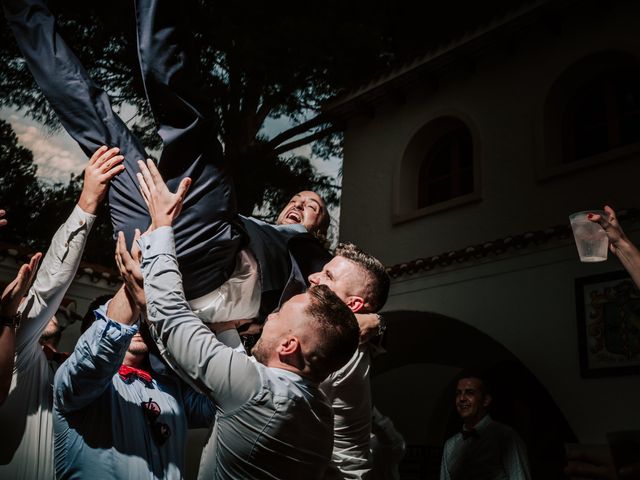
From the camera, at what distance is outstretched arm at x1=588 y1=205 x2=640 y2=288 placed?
8.43ft

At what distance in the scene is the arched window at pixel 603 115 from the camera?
666 centimetres

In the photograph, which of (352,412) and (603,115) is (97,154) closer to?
(352,412)

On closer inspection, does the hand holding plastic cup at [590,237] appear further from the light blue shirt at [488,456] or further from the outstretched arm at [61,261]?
the light blue shirt at [488,456]

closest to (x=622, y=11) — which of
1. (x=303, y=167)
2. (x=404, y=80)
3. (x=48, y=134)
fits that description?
(x=404, y=80)

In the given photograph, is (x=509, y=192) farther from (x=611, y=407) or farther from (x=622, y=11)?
(x=611, y=407)

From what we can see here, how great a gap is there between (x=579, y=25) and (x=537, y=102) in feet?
3.05

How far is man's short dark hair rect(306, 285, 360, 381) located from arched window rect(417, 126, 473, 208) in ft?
21.1

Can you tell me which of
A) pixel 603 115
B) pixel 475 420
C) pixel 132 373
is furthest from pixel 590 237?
pixel 603 115

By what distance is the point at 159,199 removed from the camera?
1.92 metres

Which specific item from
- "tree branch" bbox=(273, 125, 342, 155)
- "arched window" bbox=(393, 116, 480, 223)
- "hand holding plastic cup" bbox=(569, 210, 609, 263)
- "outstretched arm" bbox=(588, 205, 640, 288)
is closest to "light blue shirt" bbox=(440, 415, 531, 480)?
"hand holding plastic cup" bbox=(569, 210, 609, 263)

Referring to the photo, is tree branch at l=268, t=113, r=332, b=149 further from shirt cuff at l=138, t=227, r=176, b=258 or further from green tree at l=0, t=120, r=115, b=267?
shirt cuff at l=138, t=227, r=176, b=258

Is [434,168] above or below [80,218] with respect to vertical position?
above

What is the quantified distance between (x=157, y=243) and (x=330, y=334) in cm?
56

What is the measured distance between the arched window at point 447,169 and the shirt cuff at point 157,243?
6.63 metres
